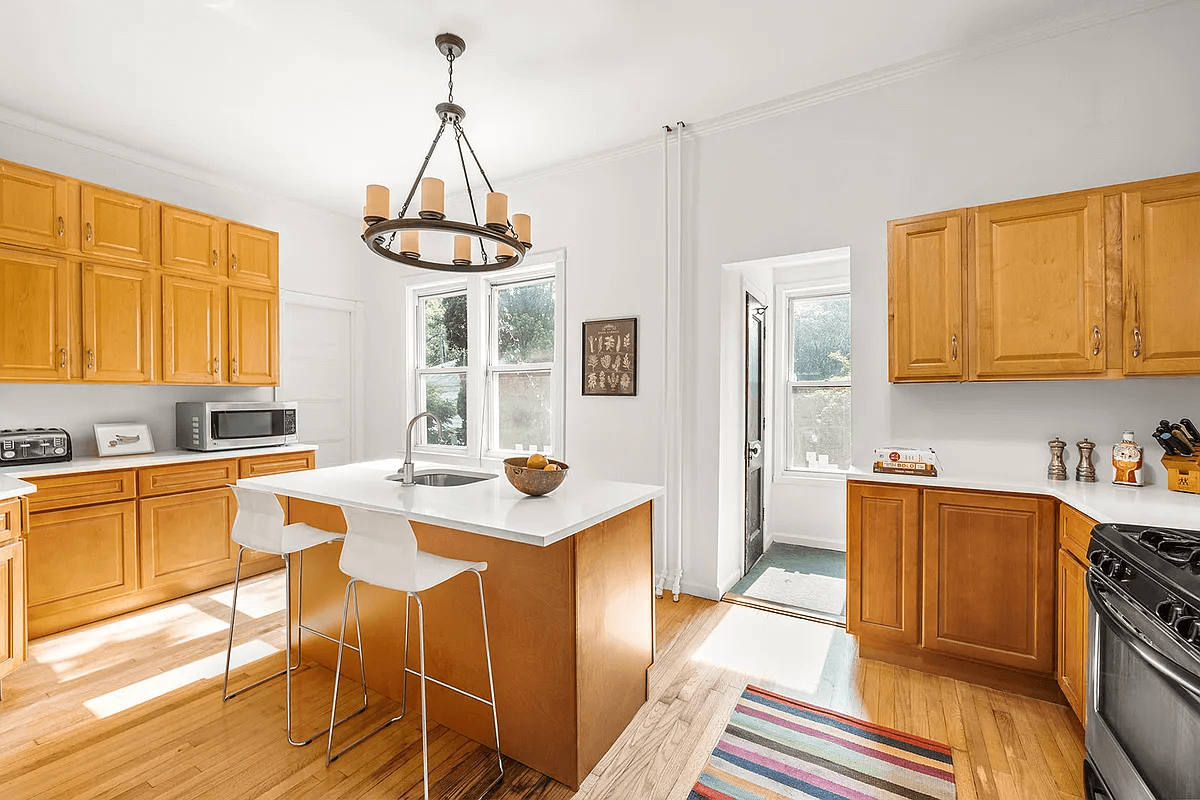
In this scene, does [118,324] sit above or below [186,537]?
above

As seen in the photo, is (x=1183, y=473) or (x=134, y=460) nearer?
(x=1183, y=473)

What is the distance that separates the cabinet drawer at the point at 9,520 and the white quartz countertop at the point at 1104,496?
3.82m

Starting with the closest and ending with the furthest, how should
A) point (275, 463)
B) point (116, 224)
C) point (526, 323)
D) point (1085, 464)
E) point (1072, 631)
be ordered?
point (1072, 631) < point (1085, 464) < point (116, 224) < point (275, 463) < point (526, 323)

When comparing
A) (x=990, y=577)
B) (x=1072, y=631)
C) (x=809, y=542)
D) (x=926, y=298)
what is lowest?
(x=809, y=542)

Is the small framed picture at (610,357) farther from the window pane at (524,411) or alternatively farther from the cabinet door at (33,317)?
the cabinet door at (33,317)

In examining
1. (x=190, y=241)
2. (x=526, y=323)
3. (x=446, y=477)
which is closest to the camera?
(x=446, y=477)

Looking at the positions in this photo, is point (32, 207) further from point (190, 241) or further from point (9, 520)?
point (9, 520)

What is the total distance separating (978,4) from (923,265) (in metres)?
1.14

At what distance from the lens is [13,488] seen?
7.93ft

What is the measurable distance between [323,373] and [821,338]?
14.4 feet

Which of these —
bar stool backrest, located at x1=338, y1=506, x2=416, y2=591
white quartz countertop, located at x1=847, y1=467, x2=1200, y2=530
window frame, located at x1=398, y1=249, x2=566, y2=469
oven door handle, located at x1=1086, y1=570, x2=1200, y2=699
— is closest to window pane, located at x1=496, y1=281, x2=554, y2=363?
window frame, located at x1=398, y1=249, x2=566, y2=469

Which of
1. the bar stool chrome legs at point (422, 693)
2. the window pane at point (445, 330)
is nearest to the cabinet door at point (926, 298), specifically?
the bar stool chrome legs at point (422, 693)

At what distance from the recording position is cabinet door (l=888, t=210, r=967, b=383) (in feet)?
8.45

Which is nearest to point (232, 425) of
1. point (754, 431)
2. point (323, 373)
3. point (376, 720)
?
point (323, 373)
